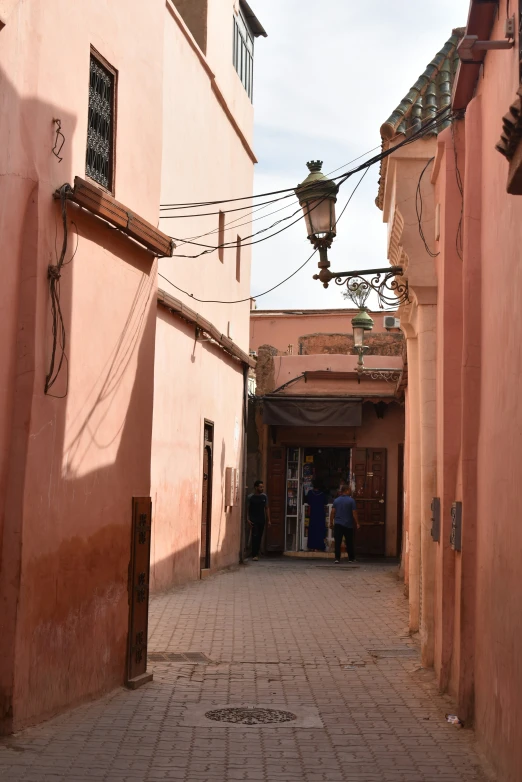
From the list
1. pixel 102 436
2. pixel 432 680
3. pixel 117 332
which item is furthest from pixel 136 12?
pixel 432 680

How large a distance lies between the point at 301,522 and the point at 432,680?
55.5ft

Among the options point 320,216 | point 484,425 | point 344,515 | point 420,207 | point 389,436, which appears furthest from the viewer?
point 389,436

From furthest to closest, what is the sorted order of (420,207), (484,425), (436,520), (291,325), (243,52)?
(291,325) → (243,52) → (420,207) → (436,520) → (484,425)

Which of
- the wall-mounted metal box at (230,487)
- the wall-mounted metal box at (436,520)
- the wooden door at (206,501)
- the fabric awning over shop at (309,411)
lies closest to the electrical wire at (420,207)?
the wall-mounted metal box at (436,520)

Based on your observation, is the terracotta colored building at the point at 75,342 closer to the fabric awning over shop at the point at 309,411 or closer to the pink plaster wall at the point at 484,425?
the pink plaster wall at the point at 484,425

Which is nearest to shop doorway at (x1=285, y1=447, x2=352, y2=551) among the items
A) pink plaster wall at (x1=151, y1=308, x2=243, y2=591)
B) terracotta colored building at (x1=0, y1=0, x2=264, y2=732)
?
pink plaster wall at (x1=151, y1=308, x2=243, y2=591)

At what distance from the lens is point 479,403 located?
827cm

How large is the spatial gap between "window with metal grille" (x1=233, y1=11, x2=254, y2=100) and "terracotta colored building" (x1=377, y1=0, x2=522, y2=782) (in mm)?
11959

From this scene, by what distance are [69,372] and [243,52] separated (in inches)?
674

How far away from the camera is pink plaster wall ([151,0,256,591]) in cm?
1680

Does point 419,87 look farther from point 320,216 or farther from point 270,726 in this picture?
point 270,726

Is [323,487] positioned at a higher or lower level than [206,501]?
higher

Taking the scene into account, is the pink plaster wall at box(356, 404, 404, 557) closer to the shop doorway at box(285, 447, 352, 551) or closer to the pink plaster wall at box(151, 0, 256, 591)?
the shop doorway at box(285, 447, 352, 551)

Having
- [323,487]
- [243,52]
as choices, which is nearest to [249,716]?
[243,52]
